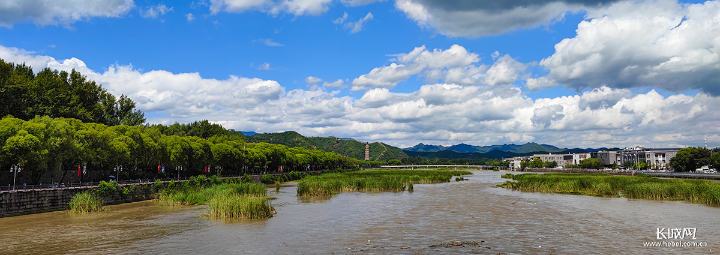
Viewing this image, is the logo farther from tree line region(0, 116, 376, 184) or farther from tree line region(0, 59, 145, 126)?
tree line region(0, 59, 145, 126)

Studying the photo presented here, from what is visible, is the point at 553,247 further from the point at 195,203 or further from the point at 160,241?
the point at 195,203

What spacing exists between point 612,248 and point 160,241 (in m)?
22.3

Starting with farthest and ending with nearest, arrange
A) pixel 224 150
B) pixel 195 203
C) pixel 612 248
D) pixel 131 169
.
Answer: pixel 224 150 < pixel 131 169 < pixel 195 203 < pixel 612 248

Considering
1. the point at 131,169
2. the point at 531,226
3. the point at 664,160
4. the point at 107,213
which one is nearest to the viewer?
the point at 531,226

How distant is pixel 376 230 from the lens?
26031 millimetres

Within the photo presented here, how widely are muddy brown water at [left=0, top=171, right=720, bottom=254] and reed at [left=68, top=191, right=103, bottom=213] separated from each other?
4.33 feet

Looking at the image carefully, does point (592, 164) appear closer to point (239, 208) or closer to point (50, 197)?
point (239, 208)

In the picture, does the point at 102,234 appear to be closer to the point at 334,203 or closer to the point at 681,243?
the point at 334,203

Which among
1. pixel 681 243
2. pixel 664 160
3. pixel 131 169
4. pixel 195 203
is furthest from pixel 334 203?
pixel 664 160

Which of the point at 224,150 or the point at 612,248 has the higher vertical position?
the point at 224,150

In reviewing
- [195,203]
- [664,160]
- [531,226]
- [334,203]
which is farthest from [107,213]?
[664,160]

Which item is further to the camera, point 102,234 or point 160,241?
point 102,234

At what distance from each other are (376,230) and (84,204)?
82.5 ft

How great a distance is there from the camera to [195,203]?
4181 centimetres
